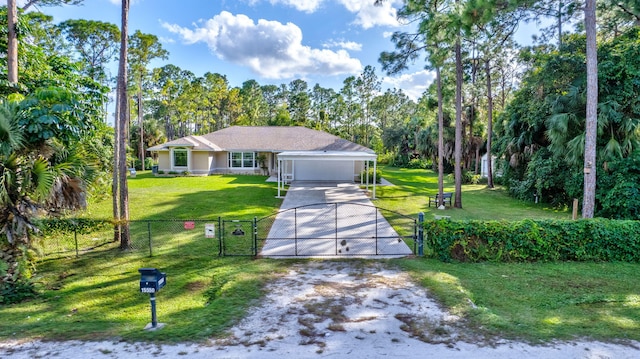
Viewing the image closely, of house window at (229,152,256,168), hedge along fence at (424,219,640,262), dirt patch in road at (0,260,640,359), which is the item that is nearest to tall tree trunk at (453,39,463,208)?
hedge along fence at (424,219,640,262)

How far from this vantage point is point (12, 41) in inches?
379

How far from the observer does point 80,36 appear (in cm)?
2903

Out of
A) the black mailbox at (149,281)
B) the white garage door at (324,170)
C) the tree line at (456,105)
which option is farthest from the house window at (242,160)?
the black mailbox at (149,281)

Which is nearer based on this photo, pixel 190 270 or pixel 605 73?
pixel 190 270

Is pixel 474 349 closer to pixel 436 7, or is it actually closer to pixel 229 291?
pixel 229 291

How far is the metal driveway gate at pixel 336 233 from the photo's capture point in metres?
9.32

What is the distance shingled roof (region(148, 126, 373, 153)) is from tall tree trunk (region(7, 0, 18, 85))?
18.8 meters

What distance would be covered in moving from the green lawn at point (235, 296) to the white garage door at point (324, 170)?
1688 centimetres

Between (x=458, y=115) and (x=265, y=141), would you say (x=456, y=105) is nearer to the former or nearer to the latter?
(x=458, y=115)

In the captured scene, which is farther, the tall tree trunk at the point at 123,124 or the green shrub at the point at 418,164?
the green shrub at the point at 418,164

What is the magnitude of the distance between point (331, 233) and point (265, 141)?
21420mm

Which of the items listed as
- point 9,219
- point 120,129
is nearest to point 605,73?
point 120,129

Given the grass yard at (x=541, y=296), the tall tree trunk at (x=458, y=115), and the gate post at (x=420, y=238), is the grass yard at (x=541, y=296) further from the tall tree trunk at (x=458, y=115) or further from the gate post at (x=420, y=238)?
the tall tree trunk at (x=458, y=115)

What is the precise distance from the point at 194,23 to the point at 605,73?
20.7 m
